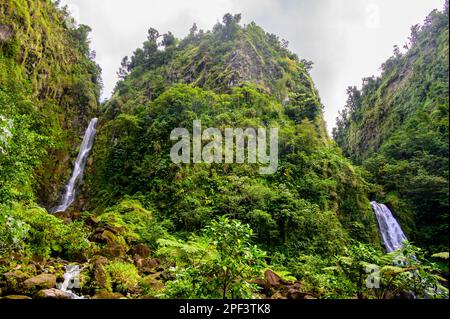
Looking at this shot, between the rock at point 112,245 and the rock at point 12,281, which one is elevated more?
the rock at point 112,245

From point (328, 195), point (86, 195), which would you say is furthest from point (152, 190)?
point (328, 195)

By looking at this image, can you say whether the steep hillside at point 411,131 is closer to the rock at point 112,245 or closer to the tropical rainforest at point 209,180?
the tropical rainforest at point 209,180

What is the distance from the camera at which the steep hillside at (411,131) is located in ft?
40.8

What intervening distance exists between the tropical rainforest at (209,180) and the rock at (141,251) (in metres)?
0.08

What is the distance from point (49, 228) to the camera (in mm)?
9484

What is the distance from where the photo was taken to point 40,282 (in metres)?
7.00

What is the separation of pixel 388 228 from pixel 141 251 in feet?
46.9

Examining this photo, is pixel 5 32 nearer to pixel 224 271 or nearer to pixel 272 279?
pixel 272 279

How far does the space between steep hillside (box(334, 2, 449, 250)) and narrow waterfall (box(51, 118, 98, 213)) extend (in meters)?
20.7

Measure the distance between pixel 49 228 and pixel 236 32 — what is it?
1162 inches

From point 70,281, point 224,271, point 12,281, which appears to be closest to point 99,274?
point 70,281

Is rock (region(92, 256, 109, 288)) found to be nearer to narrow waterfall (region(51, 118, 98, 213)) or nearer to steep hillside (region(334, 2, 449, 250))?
steep hillside (region(334, 2, 449, 250))

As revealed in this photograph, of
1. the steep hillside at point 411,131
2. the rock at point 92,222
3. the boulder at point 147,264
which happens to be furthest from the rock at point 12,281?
the steep hillside at point 411,131

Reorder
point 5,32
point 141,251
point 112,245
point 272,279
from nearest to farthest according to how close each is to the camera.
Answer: point 272,279 → point 112,245 → point 141,251 → point 5,32
